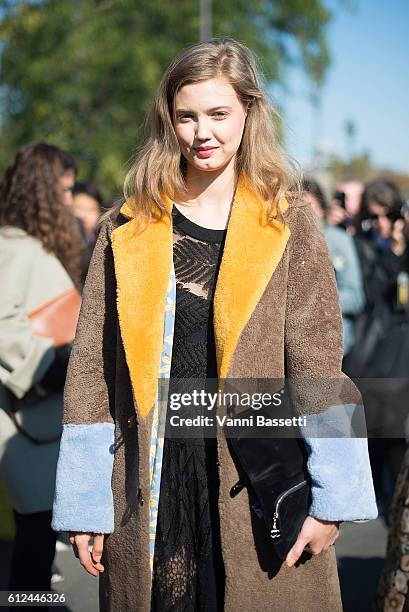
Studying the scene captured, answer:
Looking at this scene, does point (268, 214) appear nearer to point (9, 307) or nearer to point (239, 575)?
point (239, 575)

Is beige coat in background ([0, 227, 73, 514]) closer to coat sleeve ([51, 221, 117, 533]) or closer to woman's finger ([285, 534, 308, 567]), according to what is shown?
coat sleeve ([51, 221, 117, 533])

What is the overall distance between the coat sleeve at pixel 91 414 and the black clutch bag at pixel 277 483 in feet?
1.15

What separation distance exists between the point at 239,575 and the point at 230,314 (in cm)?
64

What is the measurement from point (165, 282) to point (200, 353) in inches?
8.1

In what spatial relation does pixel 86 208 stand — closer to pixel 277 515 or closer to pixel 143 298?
pixel 143 298

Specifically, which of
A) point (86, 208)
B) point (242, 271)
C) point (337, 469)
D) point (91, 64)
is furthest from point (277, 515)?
point (91, 64)

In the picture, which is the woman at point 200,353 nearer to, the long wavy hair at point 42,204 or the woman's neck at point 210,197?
the woman's neck at point 210,197

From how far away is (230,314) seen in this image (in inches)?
77.2

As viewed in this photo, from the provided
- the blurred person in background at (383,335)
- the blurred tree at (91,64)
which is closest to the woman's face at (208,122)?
the blurred person in background at (383,335)

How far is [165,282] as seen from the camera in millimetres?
2047

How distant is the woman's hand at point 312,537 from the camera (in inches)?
74.8

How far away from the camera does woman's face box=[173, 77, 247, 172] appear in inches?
80.4

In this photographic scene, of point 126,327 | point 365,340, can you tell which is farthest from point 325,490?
point 365,340

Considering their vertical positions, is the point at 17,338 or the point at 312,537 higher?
the point at 17,338
